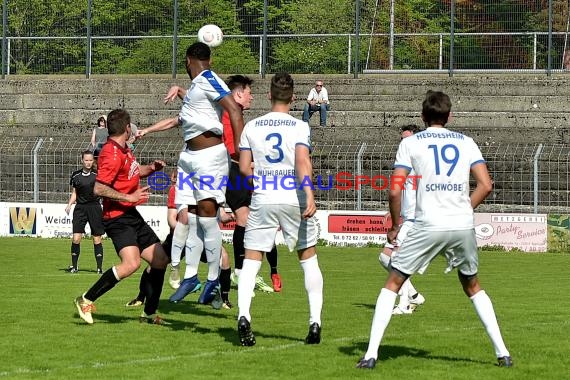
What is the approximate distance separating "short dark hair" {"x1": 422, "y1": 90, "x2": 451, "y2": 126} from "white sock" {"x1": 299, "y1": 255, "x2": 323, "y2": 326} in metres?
1.86

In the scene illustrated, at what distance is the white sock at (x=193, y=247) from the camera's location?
1191cm

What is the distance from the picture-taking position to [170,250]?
44.5 feet

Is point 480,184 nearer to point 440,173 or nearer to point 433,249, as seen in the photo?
point 440,173

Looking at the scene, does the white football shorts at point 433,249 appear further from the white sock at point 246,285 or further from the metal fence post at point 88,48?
the metal fence post at point 88,48

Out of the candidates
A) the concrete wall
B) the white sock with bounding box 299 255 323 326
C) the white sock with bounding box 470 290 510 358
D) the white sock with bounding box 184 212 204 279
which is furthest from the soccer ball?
the concrete wall

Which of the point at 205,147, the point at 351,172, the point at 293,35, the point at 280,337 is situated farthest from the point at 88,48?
the point at 280,337

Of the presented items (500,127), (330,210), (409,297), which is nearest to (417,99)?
(500,127)

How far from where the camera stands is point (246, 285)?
1020cm

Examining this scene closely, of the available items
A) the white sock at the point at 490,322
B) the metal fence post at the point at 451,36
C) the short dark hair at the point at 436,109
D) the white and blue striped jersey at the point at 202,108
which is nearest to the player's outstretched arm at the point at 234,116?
the white and blue striped jersey at the point at 202,108

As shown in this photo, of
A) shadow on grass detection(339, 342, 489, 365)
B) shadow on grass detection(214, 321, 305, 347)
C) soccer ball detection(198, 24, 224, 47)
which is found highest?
soccer ball detection(198, 24, 224, 47)

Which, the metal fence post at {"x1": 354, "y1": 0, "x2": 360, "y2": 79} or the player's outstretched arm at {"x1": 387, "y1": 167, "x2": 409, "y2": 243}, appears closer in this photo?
the player's outstretched arm at {"x1": 387, "y1": 167, "x2": 409, "y2": 243}

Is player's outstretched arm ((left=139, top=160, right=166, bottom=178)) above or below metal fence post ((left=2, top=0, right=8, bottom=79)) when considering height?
below

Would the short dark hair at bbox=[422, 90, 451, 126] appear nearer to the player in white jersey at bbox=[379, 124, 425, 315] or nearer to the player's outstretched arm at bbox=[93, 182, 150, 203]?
the player in white jersey at bbox=[379, 124, 425, 315]

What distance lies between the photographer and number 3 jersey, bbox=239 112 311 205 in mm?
10141
